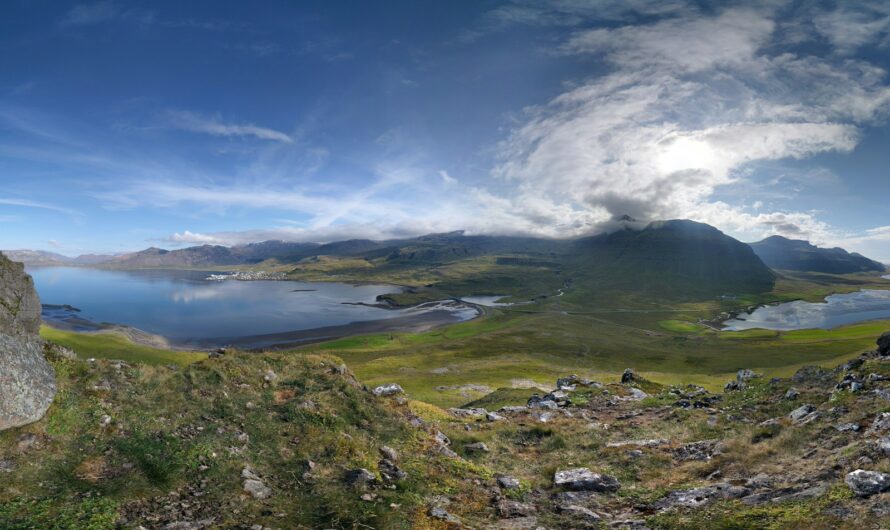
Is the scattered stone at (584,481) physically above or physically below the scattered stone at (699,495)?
below

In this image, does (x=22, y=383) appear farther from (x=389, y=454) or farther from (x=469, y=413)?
(x=469, y=413)

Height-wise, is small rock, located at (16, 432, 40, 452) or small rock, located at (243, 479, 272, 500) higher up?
small rock, located at (16, 432, 40, 452)

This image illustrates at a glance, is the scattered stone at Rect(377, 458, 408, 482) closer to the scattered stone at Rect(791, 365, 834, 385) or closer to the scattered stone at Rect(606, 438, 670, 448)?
the scattered stone at Rect(606, 438, 670, 448)

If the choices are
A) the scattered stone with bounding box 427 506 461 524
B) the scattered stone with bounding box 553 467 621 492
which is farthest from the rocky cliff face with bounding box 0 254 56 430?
the scattered stone with bounding box 553 467 621 492

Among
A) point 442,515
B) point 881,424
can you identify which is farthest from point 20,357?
point 881,424

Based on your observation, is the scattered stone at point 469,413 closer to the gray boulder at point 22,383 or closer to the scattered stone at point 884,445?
the scattered stone at point 884,445

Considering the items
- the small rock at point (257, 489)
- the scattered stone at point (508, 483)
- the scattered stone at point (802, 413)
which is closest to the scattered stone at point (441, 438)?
the scattered stone at point (508, 483)
